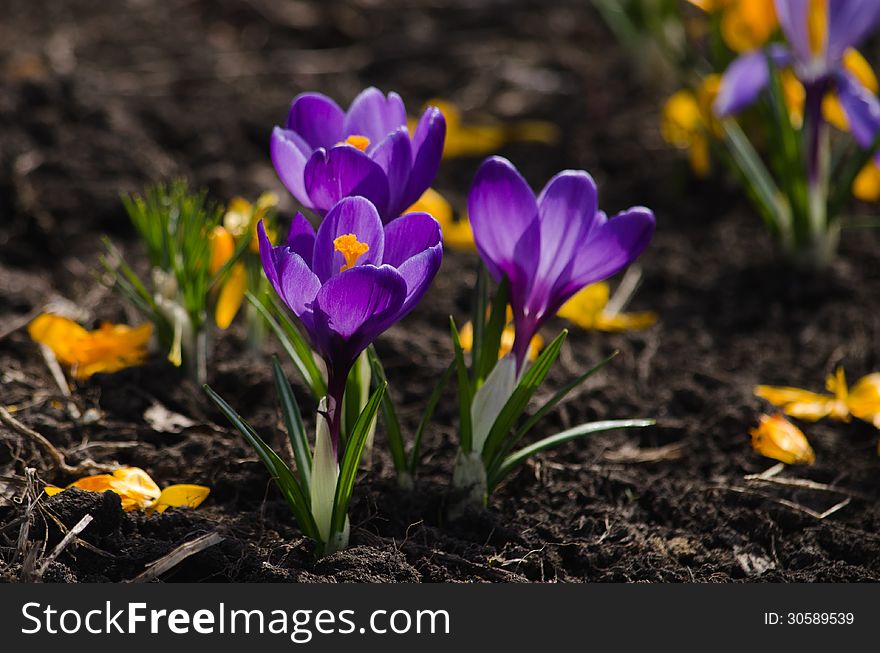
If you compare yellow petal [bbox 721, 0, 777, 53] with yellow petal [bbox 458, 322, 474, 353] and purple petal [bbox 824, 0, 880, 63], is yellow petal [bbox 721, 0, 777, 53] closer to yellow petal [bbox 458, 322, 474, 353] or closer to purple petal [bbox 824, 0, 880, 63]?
purple petal [bbox 824, 0, 880, 63]

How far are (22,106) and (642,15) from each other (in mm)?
1717

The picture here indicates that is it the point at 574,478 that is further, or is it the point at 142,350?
the point at 142,350

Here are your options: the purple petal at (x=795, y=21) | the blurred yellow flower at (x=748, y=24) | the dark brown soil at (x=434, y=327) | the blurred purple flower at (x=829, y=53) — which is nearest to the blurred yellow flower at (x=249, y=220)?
the dark brown soil at (x=434, y=327)

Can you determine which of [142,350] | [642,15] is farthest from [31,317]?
[642,15]

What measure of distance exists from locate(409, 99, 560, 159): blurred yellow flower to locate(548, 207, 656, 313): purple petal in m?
1.60

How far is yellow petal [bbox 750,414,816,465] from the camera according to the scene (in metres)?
1.99

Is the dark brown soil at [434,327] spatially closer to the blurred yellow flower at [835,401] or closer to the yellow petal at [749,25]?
the blurred yellow flower at [835,401]

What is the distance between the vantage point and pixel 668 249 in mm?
2777

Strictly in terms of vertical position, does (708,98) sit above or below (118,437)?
above

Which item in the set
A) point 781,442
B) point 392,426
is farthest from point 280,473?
point 781,442

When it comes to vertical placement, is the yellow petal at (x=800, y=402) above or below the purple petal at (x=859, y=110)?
below

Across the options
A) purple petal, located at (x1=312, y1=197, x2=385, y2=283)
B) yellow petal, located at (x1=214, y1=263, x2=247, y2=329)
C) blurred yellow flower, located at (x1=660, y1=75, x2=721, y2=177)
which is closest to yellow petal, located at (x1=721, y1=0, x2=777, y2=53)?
blurred yellow flower, located at (x1=660, y1=75, x2=721, y2=177)

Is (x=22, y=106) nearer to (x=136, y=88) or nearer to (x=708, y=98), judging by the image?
(x=136, y=88)

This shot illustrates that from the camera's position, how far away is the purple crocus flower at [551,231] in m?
1.52
